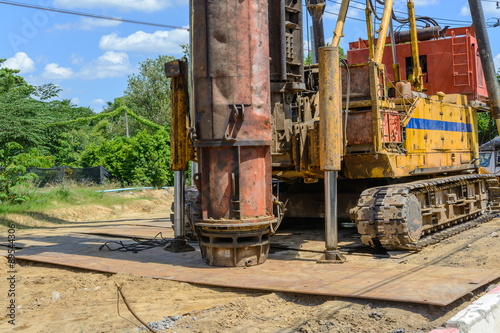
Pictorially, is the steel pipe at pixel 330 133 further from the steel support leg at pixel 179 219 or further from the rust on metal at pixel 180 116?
the steel support leg at pixel 179 219

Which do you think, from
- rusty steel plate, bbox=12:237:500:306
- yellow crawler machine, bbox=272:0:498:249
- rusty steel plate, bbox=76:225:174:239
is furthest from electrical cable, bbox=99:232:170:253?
yellow crawler machine, bbox=272:0:498:249

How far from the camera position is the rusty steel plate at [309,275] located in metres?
6.32

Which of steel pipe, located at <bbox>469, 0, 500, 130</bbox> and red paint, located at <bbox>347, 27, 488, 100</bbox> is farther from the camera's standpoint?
red paint, located at <bbox>347, 27, 488, 100</bbox>

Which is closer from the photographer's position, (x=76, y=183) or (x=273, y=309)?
(x=273, y=309)

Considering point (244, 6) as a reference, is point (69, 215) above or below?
below

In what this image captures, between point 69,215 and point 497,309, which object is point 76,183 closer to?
point 69,215

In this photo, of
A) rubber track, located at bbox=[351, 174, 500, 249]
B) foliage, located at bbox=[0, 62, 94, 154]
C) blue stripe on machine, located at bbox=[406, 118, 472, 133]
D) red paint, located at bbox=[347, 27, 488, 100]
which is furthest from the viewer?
foliage, located at bbox=[0, 62, 94, 154]

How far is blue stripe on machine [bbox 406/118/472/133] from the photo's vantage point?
10634mm

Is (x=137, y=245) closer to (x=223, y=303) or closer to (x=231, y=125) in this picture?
(x=231, y=125)

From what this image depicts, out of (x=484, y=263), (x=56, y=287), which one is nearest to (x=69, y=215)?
(x=56, y=287)

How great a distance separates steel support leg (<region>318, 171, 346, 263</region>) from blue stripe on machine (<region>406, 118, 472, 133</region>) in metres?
2.70

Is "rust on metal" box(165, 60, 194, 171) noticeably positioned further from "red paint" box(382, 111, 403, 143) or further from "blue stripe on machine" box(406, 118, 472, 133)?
"blue stripe on machine" box(406, 118, 472, 133)

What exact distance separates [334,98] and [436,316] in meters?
3.79

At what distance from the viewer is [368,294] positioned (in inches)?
244
